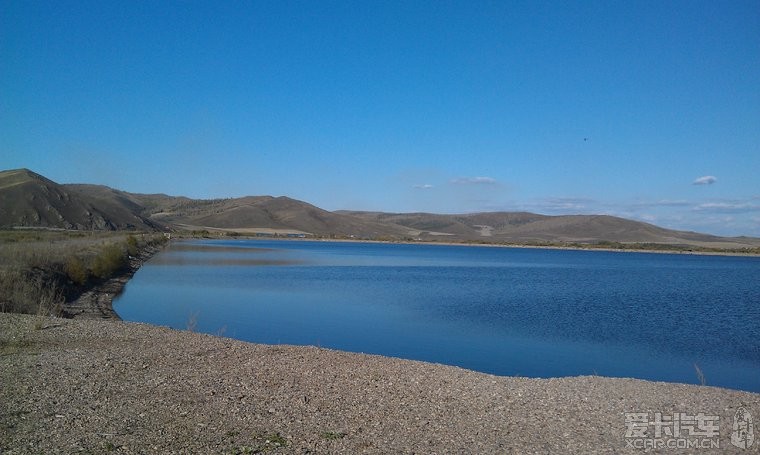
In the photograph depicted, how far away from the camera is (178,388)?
7504mm

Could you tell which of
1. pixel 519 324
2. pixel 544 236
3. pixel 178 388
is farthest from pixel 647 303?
pixel 544 236

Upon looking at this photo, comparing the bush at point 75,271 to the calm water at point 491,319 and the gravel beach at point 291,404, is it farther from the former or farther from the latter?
the gravel beach at point 291,404

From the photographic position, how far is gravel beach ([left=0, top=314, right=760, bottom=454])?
566 cm

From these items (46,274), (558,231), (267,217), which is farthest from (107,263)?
(558,231)

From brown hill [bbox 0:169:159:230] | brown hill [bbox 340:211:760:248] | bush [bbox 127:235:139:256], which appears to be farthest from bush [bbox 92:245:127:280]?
brown hill [bbox 340:211:760:248]

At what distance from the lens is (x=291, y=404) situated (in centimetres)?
704


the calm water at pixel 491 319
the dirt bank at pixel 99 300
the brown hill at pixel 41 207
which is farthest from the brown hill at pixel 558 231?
the dirt bank at pixel 99 300

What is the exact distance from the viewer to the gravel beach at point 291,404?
5.66 meters

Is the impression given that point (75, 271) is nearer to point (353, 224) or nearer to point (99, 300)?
point (99, 300)

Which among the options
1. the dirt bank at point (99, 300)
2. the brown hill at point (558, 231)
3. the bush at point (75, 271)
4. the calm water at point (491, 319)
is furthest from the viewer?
the brown hill at point (558, 231)

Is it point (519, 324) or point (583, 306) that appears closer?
point (519, 324)

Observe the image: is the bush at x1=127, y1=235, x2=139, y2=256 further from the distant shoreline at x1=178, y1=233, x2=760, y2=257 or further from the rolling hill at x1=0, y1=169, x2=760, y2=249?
the distant shoreline at x1=178, y1=233, x2=760, y2=257

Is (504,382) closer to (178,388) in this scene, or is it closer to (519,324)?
(178,388)

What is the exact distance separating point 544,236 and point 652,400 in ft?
503
